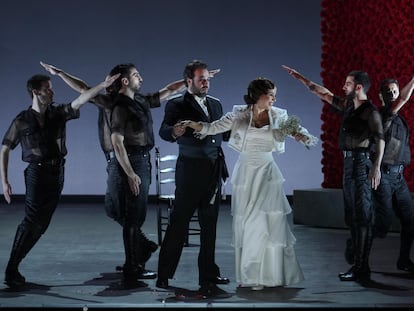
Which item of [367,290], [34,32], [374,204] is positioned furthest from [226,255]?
[34,32]

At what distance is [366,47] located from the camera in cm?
968

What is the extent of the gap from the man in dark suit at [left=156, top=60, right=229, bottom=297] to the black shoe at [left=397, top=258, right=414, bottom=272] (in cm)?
157

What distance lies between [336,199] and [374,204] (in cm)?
288

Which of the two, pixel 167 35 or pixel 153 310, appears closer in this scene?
pixel 153 310

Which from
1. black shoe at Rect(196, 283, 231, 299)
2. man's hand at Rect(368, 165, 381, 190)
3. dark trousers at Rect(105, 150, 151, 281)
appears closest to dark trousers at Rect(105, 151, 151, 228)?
dark trousers at Rect(105, 150, 151, 281)

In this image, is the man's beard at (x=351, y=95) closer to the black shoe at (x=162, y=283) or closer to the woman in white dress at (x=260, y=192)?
the woman in white dress at (x=260, y=192)

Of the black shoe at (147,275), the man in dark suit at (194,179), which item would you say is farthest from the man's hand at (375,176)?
the black shoe at (147,275)

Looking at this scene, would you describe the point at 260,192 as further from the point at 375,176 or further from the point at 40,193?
the point at 40,193

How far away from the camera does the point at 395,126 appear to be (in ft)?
23.0

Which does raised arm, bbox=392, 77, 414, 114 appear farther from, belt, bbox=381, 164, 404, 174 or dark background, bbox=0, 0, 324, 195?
dark background, bbox=0, 0, 324, 195

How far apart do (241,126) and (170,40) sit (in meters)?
6.91

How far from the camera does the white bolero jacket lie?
600 cm

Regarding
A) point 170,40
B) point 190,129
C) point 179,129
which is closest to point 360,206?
point 190,129

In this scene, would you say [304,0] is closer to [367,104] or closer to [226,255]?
[226,255]
